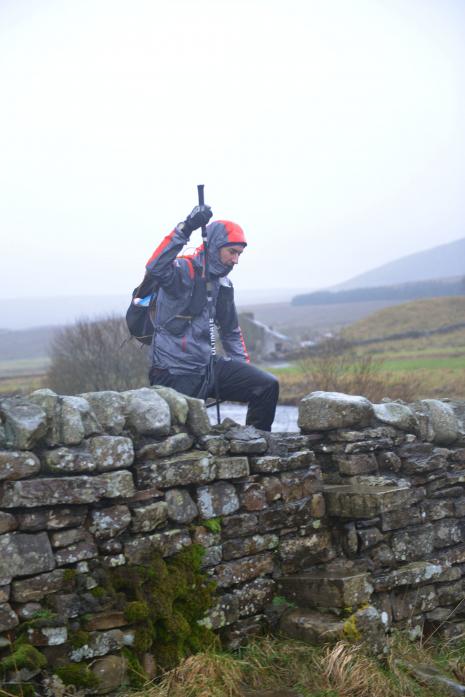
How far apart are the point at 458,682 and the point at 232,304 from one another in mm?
3359

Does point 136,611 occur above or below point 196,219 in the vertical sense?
below

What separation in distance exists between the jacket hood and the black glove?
23 centimetres

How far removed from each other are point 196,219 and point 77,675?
11.5ft

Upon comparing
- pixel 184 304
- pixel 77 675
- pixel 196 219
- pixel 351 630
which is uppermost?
pixel 196 219

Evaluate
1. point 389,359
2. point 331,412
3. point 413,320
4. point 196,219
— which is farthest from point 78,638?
point 413,320

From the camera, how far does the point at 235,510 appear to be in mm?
6000

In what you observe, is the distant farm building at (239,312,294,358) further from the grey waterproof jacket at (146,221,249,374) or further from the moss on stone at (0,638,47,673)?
the moss on stone at (0,638,47,673)

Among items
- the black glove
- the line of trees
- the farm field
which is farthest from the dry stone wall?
the line of trees

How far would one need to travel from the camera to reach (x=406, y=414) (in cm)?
719

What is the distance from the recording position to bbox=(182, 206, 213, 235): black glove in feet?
22.6

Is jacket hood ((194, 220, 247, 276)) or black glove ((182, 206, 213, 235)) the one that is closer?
black glove ((182, 206, 213, 235))

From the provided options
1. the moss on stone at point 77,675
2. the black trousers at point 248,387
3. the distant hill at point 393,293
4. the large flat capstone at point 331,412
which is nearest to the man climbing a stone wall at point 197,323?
the black trousers at point 248,387

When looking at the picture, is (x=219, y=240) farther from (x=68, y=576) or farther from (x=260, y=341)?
(x=260, y=341)

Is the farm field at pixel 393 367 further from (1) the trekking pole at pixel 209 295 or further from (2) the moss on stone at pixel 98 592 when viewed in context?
(2) the moss on stone at pixel 98 592
